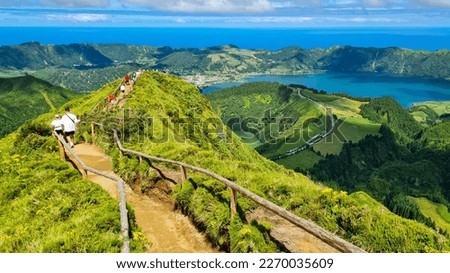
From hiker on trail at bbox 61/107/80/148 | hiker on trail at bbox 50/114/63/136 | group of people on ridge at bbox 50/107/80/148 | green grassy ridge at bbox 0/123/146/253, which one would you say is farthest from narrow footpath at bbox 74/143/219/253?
hiker on trail at bbox 61/107/80/148

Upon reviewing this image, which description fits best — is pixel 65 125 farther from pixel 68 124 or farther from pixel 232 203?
pixel 232 203

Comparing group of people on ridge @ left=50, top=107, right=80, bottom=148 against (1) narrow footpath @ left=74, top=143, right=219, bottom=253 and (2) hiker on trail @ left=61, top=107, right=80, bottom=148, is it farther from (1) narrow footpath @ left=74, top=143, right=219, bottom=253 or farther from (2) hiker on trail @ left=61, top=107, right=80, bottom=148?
(1) narrow footpath @ left=74, top=143, right=219, bottom=253

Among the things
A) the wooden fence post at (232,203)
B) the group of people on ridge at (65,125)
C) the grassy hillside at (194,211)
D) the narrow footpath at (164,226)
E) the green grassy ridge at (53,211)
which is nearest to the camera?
the green grassy ridge at (53,211)

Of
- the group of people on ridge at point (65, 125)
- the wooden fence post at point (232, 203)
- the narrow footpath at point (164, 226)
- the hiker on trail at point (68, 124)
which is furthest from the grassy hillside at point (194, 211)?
the hiker on trail at point (68, 124)

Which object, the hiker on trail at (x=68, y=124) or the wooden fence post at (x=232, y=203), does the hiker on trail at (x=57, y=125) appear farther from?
the wooden fence post at (x=232, y=203)

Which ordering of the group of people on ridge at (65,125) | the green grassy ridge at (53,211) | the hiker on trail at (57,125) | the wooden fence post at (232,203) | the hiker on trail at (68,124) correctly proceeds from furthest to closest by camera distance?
1. the hiker on trail at (68,124)
2. the group of people on ridge at (65,125)
3. the hiker on trail at (57,125)
4. the wooden fence post at (232,203)
5. the green grassy ridge at (53,211)

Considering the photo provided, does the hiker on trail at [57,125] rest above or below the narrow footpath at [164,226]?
above
